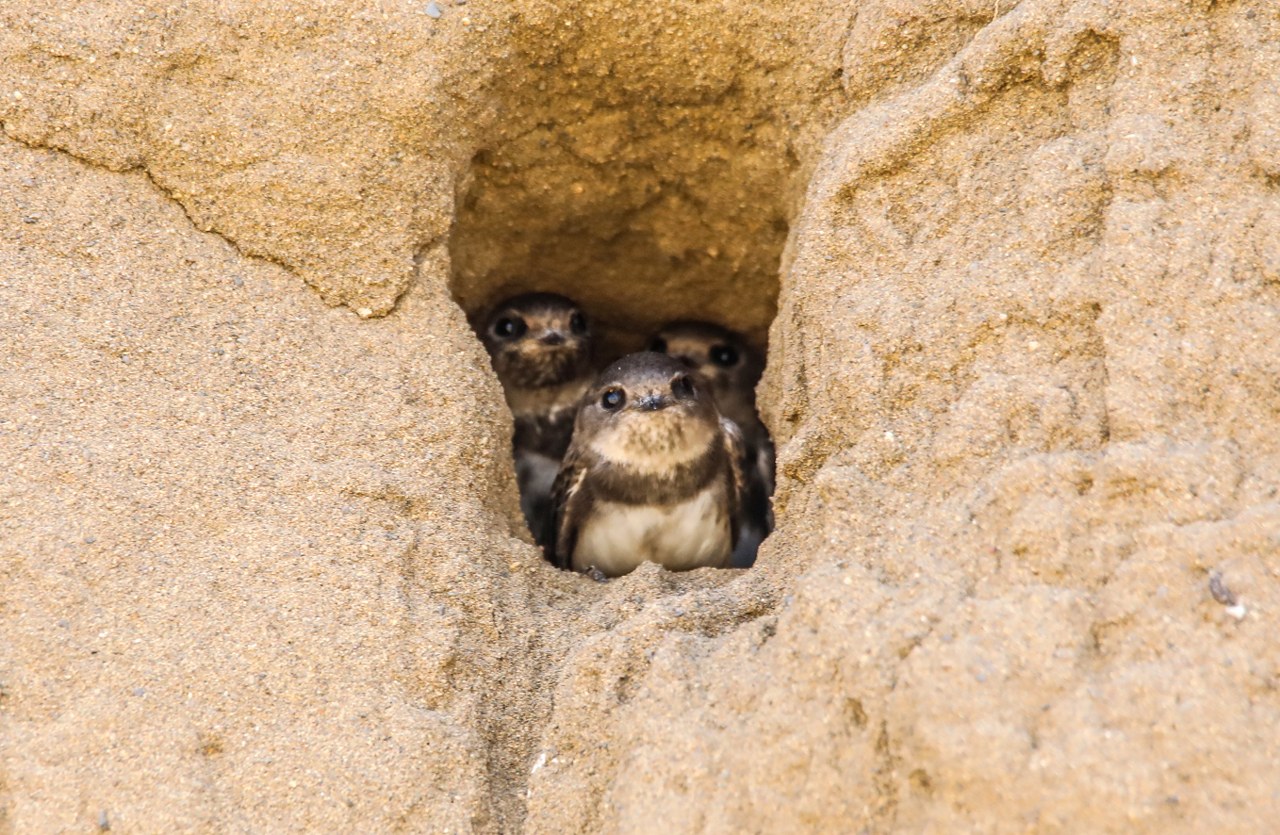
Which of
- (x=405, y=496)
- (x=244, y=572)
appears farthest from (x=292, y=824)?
(x=405, y=496)

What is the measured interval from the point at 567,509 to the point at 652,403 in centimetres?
61

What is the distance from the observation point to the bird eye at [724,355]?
715cm

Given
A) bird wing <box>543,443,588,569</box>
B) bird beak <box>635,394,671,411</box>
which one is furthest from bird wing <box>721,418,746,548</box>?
bird wing <box>543,443,588,569</box>

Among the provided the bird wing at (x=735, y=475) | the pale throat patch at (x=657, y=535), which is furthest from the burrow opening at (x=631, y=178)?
the pale throat patch at (x=657, y=535)

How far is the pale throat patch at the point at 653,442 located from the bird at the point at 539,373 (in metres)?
0.96

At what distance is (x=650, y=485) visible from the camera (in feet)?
19.0

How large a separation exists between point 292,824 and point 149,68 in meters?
2.54

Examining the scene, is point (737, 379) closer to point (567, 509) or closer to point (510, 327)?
point (510, 327)

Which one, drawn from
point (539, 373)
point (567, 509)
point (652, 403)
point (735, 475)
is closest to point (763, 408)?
point (652, 403)

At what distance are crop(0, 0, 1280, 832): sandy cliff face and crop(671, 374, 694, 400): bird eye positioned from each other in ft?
3.31

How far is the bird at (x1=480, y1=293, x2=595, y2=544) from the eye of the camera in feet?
22.2

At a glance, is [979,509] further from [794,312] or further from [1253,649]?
[794,312]

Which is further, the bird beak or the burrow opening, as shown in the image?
the bird beak

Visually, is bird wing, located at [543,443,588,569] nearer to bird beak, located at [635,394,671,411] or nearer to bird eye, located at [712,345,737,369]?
bird beak, located at [635,394,671,411]
